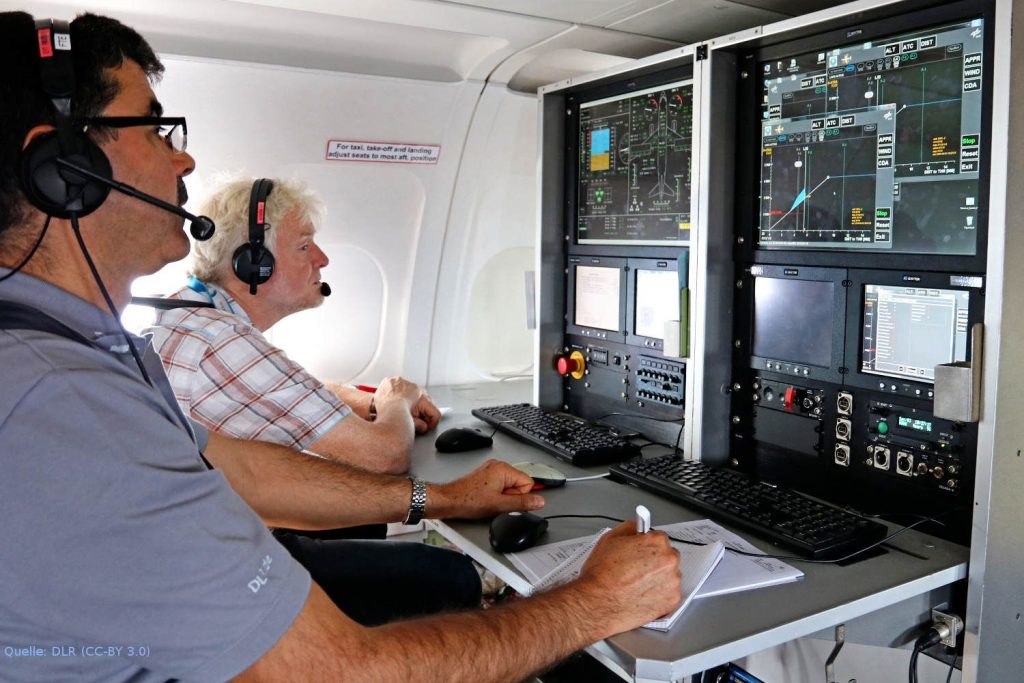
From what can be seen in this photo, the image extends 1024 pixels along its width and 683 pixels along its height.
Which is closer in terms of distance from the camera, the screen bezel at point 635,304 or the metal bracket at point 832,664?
the metal bracket at point 832,664

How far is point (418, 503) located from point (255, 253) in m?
0.97

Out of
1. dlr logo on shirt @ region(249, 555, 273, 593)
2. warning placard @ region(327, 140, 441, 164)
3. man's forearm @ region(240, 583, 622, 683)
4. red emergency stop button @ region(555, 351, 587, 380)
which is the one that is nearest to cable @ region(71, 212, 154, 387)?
dlr logo on shirt @ region(249, 555, 273, 593)

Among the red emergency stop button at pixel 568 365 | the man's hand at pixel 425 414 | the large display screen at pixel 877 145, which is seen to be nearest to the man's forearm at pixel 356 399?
the man's hand at pixel 425 414

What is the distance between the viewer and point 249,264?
97.7 inches

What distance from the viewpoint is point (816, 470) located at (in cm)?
201

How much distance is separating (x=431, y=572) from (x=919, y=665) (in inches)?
44.9

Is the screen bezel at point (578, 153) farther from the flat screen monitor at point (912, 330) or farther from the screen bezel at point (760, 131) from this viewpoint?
the flat screen monitor at point (912, 330)

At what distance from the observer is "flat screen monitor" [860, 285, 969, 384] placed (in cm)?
167

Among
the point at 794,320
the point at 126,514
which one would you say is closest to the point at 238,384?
the point at 126,514

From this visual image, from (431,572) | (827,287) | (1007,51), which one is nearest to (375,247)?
(431,572)

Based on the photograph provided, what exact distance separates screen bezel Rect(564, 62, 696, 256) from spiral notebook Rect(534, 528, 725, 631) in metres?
0.93

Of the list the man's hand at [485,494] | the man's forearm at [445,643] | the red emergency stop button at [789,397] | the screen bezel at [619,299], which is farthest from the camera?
the screen bezel at [619,299]

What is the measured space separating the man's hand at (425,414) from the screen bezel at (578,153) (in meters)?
0.69

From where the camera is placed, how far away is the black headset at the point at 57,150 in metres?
1.09
